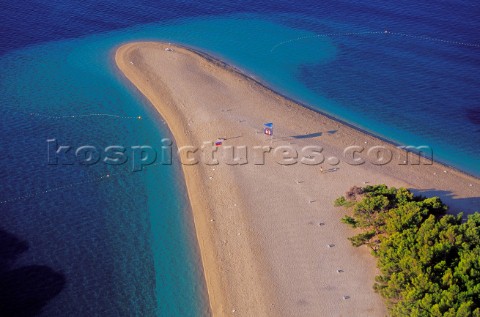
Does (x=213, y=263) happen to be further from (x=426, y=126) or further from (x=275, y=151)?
(x=426, y=126)

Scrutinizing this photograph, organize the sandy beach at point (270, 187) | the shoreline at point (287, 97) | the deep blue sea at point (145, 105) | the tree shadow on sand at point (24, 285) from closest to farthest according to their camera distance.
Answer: the tree shadow on sand at point (24, 285)
the sandy beach at point (270, 187)
the deep blue sea at point (145, 105)
the shoreline at point (287, 97)

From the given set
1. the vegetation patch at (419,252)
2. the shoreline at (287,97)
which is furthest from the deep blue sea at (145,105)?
the vegetation patch at (419,252)

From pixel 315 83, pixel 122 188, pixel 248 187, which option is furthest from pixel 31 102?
pixel 315 83

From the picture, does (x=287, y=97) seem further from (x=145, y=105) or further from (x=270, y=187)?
(x=270, y=187)

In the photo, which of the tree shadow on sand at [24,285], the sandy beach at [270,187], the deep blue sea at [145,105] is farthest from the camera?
the deep blue sea at [145,105]

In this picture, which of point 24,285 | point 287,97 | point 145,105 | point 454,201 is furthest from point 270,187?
point 24,285

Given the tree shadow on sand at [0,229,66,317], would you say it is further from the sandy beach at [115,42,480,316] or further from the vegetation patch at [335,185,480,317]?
the vegetation patch at [335,185,480,317]

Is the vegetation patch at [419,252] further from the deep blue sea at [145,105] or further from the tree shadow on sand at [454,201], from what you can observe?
the deep blue sea at [145,105]
